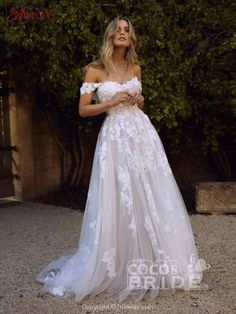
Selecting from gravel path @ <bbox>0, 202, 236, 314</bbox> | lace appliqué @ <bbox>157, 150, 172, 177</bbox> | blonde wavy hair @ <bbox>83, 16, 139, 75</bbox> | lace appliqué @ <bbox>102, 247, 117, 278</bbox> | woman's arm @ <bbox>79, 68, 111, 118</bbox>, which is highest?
blonde wavy hair @ <bbox>83, 16, 139, 75</bbox>

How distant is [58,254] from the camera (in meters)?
4.54

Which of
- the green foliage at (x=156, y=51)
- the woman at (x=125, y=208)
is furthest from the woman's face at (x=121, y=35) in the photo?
the green foliage at (x=156, y=51)

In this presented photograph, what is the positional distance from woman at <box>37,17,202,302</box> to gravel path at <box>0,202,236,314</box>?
0.10 m

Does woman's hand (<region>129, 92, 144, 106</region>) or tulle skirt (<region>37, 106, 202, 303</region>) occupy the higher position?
woman's hand (<region>129, 92, 144, 106</region>)

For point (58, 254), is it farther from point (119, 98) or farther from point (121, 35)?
point (121, 35)

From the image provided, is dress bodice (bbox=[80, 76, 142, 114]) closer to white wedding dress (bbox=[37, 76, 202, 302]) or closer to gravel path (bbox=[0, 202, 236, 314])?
white wedding dress (bbox=[37, 76, 202, 302])

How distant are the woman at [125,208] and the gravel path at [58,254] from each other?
0.10 meters

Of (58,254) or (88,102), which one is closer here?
(88,102)

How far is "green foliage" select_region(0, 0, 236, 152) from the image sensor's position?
586 centimetres

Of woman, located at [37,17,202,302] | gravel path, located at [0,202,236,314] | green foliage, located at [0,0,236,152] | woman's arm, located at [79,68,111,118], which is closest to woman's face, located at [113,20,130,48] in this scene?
woman, located at [37,17,202,302]

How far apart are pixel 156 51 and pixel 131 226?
351 cm

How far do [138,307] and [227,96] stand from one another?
380 cm

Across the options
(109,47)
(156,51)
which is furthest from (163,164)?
(156,51)

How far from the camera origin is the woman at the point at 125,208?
3270 mm
